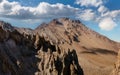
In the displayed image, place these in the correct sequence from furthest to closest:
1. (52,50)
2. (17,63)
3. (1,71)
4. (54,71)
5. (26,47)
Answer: (52,50), (26,47), (54,71), (17,63), (1,71)

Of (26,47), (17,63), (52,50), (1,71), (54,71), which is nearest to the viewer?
(1,71)

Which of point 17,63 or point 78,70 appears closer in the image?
point 17,63

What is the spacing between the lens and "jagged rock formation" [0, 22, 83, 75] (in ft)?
311

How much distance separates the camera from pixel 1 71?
83.4 m

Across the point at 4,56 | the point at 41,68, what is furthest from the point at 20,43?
the point at 4,56

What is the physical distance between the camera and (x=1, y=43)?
94.6 m

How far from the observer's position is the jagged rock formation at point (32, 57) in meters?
94.8

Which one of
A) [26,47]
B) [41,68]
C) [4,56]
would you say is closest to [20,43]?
[26,47]

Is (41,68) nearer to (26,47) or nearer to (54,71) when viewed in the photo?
(54,71)

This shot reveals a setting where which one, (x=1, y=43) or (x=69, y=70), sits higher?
(x=1, y=43)

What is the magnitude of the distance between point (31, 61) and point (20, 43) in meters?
7.26

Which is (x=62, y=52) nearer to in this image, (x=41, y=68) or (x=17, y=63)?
(x=41, y=68)

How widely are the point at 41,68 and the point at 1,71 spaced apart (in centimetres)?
1842

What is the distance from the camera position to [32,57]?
104625 mm
